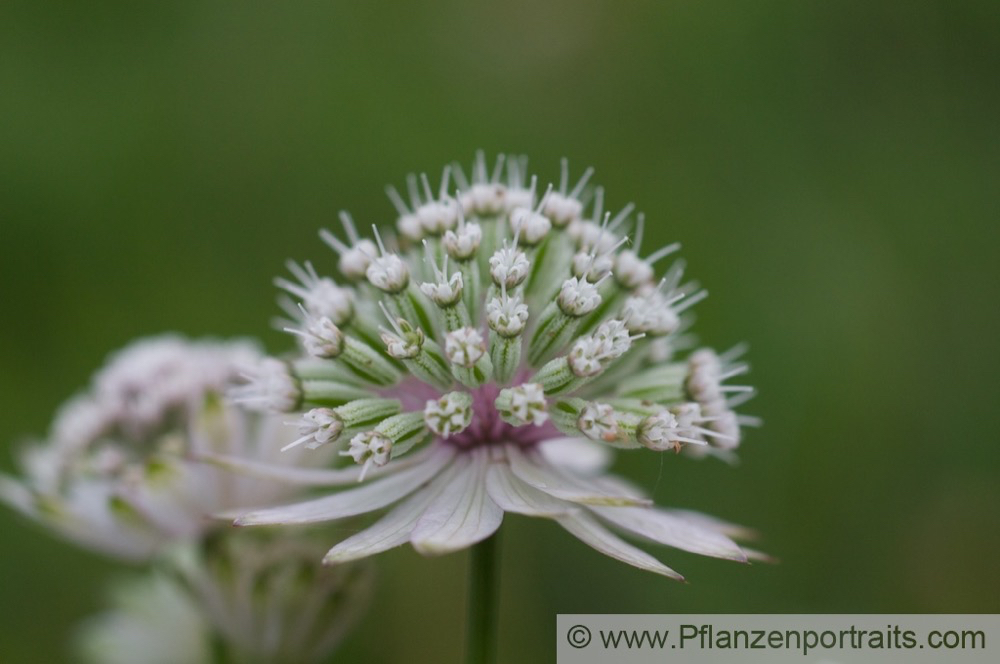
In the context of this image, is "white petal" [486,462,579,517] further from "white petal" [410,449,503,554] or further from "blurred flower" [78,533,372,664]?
"blurred flower" [78,533,372,664]

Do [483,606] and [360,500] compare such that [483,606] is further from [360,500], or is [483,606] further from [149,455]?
[149,455]

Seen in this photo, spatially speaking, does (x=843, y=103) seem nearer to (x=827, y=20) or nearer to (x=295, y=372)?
(x=827, y=20)

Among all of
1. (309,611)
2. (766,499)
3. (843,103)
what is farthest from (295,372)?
(843,103)

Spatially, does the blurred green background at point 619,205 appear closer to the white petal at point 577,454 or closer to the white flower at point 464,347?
the white petal at point 577,454

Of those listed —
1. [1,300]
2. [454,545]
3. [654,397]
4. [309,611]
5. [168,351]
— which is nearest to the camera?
[454,545]

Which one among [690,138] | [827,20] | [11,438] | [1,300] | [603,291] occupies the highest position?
[827,20]

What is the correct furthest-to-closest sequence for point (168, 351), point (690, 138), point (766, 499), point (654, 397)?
point (690, 138), point (766, 499), point (168, 351), point (654, 397)
